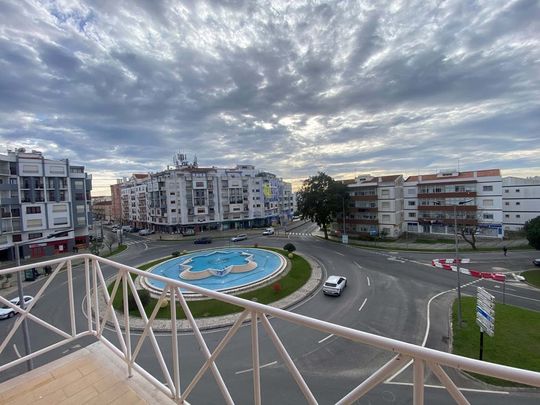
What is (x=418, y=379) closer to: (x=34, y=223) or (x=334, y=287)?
(x=334, y=287)

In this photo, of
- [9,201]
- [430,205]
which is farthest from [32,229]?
[430,205]

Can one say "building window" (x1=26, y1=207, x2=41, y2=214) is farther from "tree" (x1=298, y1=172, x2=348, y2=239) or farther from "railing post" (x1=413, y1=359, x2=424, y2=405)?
"railing post" (x1=413, y1=359, x2=424, y2=405)

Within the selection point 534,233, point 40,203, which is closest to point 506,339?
point 534,233

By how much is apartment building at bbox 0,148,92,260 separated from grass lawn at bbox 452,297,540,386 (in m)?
41.3

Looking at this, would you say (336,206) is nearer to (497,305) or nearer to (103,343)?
(497,305)

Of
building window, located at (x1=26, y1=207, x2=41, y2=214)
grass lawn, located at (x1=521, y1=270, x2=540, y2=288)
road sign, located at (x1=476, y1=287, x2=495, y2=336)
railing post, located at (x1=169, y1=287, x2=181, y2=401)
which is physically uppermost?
building window, located at (x1=26, y1=207, x2=41, y2=214)

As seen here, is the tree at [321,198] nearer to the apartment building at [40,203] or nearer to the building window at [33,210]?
the apartment building at [40,203]

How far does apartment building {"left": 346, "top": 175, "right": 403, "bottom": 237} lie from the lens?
148 feet

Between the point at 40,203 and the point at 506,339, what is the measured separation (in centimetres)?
5191

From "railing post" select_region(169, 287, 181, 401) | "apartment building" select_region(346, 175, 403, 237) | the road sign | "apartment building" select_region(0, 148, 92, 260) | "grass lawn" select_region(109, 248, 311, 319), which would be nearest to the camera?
"railing post" select_region(169, 287, 181, 401)

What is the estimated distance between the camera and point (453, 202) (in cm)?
4228

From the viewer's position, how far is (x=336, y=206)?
4341 cm

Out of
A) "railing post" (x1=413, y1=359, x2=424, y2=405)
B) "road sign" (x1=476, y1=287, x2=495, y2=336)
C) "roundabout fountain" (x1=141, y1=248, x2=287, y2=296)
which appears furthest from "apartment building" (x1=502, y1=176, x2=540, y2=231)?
"railing post" (x1=413, y1=359, x2=424, y2=405)

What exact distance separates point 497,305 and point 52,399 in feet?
74.8
